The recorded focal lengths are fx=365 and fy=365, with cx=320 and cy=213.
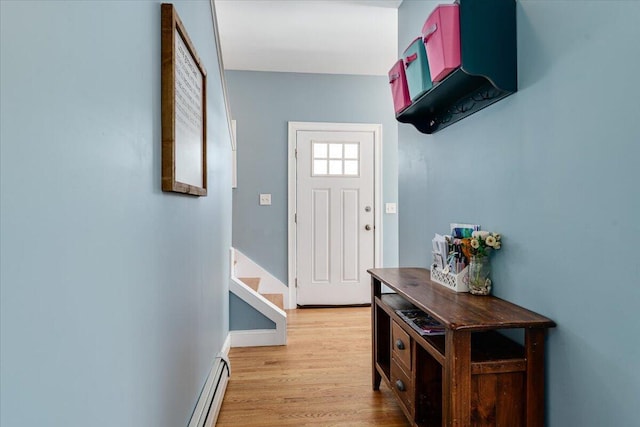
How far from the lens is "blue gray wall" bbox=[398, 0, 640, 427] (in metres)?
0.90

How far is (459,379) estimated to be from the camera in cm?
113

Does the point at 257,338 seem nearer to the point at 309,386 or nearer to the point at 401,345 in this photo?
the point at 309,386

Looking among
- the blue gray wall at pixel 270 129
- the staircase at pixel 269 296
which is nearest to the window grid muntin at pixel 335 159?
the blue gray wall at pixel 270 129

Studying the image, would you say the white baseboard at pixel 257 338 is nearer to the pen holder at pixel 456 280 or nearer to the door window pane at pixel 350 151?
the pen holder at pixel 456 280

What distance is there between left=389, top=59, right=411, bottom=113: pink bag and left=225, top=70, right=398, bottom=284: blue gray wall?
2.01 m

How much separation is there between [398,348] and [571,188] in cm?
101

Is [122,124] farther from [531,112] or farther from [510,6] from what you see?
[510,6]

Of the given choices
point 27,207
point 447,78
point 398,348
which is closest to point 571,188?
point 447,78

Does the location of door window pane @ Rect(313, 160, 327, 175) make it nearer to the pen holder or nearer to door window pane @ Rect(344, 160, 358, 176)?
door window pane @ Rect(344, 160, 358, 176)

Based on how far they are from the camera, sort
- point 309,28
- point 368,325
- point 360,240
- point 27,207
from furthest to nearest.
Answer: point 360,240 → point 368,325 → point 309,28 → point 27,207

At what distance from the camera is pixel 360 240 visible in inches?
155

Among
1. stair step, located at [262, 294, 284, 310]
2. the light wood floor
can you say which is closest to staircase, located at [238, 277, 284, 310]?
stair step, located at [262, 294, 284, 310]

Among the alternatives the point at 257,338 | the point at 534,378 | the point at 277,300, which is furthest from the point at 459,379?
the point at 277,300

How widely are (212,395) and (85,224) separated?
1.38 meters
